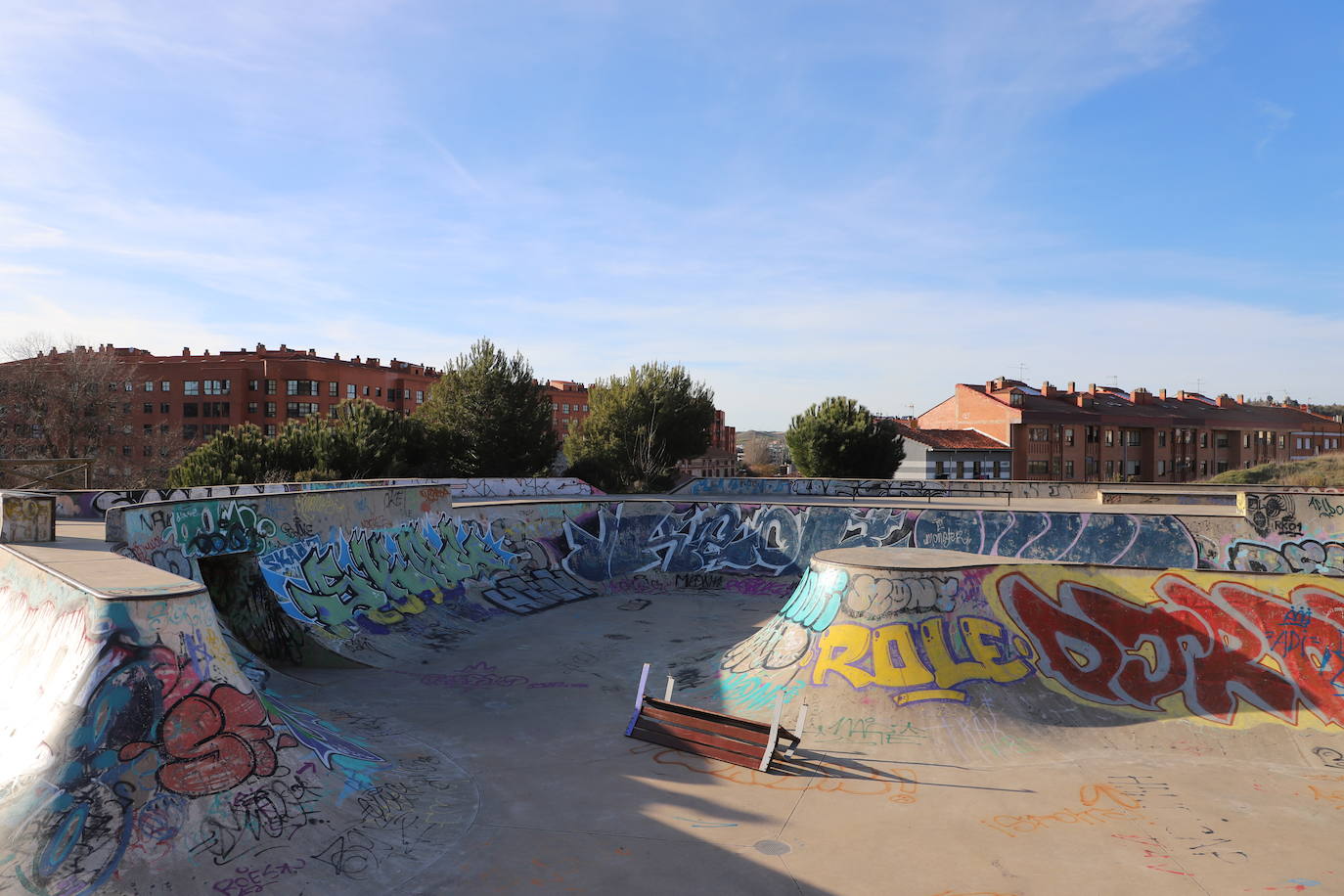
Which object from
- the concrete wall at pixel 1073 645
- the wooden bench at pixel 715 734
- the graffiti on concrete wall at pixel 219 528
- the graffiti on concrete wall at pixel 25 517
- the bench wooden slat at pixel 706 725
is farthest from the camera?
the graffiti on concrete wall at pixel 219 528

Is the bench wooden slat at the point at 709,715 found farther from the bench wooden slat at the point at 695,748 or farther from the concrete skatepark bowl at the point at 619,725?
the concrete skatepark bowl at the point at 619,725

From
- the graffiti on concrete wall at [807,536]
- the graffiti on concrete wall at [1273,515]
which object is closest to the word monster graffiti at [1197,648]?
the graffiti on concrete wall at [807,536]

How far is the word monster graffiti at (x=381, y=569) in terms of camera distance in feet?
46.1

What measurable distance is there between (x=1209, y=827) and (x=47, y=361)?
50181mm

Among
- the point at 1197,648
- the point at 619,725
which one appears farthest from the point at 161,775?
the point at 1197,648

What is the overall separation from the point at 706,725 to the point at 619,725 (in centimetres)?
152

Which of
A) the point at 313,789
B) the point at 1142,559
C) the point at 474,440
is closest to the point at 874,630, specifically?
the point at 313,789

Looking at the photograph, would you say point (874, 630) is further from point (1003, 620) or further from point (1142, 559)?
point (1142, 559)

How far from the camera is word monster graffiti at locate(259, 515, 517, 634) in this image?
14039 mm

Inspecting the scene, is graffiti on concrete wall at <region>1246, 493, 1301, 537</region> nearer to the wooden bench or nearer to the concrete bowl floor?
the concrete bowl floor

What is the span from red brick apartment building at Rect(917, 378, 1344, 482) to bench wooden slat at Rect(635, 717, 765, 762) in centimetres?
5188

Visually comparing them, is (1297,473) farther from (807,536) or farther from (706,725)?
(706,725)

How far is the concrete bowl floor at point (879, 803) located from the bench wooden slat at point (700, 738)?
246mm

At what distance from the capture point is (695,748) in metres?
9.53
